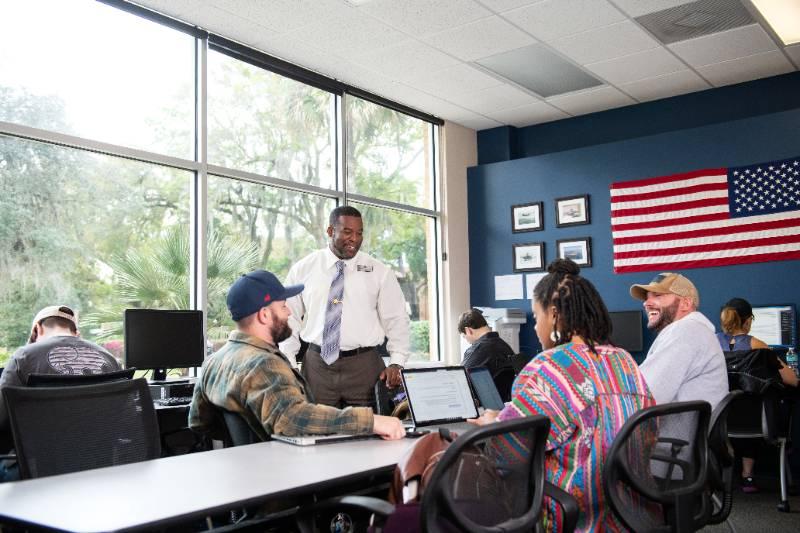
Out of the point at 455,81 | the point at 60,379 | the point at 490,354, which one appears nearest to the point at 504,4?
the point at 455,81

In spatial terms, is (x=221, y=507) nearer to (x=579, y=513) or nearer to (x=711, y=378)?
(x=579, y=513)

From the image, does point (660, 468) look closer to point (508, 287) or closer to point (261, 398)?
point (261, 398)

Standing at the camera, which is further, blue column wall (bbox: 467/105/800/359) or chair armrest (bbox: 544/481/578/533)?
blue column wall (bbox: 467/105/800/359)

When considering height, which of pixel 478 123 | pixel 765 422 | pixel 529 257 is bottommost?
pixel 765 422

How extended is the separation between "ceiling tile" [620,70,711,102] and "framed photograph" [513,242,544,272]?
1618mm

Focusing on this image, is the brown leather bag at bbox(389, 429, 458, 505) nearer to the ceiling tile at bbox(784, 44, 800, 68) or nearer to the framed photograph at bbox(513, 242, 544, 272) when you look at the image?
the ceiling tile at bbox(784, 44, 800, 68)

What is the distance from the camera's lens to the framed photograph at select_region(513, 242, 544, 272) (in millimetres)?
7426

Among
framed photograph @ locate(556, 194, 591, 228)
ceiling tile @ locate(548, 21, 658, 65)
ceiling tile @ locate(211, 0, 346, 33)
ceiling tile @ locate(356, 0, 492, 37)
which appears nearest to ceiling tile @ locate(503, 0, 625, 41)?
ceiling tile @ locate(548, 21, 658, 65)

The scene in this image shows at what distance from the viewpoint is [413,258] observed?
7.39 meters

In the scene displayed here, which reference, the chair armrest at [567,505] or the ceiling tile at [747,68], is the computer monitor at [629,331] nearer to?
the ceiling tile at [747,68]

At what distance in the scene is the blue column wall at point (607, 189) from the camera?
6223mm

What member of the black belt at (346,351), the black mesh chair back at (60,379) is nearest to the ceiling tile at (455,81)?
the black belt at (346,351)

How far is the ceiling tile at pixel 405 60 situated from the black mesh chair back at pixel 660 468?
4013 mm

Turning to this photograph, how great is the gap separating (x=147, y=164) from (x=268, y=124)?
3.70ft
